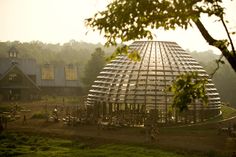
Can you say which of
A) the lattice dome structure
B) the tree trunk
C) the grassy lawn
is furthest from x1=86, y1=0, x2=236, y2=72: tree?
the lattice dome structure

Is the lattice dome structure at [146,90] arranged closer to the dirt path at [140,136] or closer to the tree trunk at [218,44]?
the dirt path at [140,136]

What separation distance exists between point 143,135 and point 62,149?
8269 millimetres

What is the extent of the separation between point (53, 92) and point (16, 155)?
2045 inches

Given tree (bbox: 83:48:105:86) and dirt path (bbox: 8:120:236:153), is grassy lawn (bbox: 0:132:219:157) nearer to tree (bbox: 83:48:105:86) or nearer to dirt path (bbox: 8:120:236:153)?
dirt path (bbox: 8:120:236:153)

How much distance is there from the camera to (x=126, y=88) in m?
36.7

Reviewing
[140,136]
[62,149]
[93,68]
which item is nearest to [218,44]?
[62,149]

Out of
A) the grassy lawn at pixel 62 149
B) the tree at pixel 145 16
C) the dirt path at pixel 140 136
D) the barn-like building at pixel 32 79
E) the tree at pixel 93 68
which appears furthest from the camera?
the tree at pixel 93 68

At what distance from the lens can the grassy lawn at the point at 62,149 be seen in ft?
74.2

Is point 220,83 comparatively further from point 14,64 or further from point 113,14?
point 113,14

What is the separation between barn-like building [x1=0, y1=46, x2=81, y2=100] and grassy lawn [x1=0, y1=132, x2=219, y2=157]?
124 feet

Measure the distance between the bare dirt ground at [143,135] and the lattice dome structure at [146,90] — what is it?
1.97 metres

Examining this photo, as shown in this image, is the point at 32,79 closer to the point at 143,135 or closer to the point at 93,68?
the point at 93,68

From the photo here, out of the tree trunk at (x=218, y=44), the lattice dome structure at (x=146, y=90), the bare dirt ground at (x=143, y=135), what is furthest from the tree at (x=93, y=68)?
the tree trunk at (x=218, y=44)

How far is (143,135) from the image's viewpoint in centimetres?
3066
